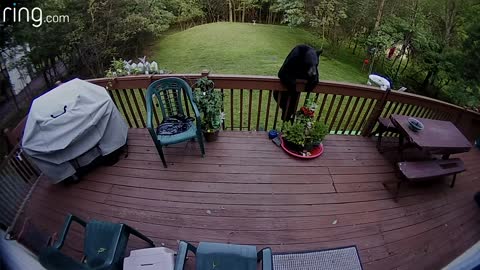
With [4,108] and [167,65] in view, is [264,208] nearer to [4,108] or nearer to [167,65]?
[4,108]

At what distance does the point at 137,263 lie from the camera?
6.91 ft

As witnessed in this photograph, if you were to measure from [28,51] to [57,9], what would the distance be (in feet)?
4.65

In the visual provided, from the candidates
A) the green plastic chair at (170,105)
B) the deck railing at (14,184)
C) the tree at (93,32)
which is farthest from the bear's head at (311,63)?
the tree at (93,32)

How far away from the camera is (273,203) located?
287 centimetres

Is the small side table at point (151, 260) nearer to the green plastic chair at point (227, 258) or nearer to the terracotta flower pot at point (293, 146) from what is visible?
the green plastic chair at point (227, 258)

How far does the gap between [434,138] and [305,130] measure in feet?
4.62

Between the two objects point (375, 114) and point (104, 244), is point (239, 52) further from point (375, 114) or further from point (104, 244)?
point (104, 244)

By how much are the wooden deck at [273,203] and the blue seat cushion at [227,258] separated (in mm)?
655

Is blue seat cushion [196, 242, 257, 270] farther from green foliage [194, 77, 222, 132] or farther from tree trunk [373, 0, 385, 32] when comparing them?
tree trunk [373, 0, 385, 32]

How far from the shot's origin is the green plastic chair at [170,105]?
117 inches

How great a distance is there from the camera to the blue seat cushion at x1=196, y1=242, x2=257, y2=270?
6.15 ft

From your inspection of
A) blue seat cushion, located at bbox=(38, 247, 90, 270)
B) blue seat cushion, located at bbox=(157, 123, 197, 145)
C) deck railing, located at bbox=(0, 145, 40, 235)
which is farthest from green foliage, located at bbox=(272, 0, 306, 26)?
blue seat cushion, located at bbox=(38, 247, 90, 270)

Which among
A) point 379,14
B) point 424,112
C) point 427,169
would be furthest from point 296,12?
A: point 427,169

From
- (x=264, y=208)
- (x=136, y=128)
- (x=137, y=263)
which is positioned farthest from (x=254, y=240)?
(x=136, y=128)
